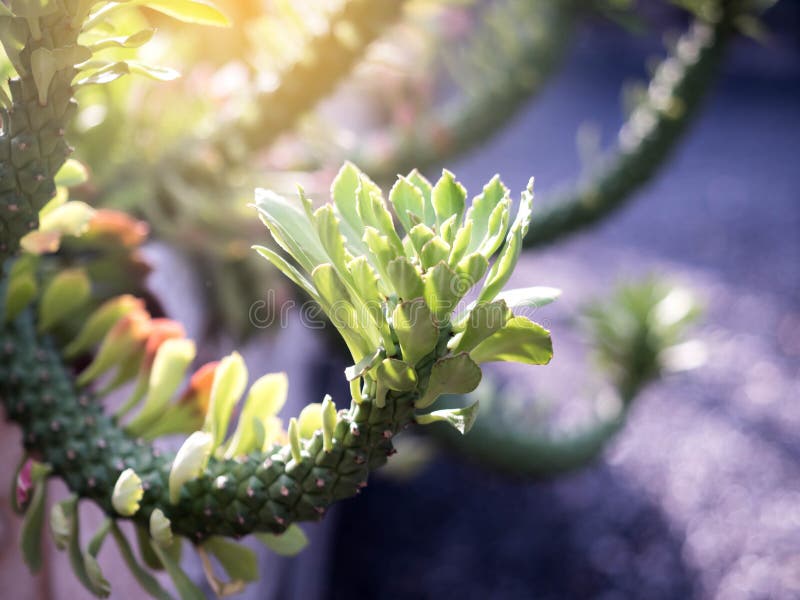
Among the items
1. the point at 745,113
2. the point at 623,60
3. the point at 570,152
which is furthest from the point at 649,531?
the point at 623,60

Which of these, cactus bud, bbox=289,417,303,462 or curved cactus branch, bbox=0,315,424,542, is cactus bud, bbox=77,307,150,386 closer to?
curved cactus branch, bbox=0,315,424,542

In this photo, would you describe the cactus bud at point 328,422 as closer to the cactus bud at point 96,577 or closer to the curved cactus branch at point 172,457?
the curved cactus branch at point 172,457

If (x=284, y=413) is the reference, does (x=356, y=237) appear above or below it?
above

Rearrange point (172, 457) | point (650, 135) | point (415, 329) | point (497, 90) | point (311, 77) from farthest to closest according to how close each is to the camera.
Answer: point (497, 90)
point (650, 135)
point (311, 77)
point (172, 457)
point (415, 329)

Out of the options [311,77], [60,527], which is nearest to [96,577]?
[60,527]

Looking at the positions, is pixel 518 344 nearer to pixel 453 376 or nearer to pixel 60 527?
pixel 453 376

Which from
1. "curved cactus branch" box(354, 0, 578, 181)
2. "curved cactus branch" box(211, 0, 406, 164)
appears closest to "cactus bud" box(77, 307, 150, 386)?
"curved cactus branch" box(211, 0, 406, 164)

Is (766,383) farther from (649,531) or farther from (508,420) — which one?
(508,420)
